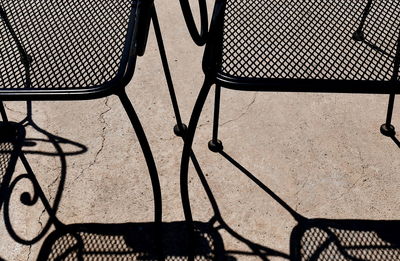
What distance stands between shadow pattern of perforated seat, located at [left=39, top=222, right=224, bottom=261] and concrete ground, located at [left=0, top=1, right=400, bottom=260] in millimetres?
42

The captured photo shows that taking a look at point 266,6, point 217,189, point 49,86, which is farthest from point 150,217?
point 266,6

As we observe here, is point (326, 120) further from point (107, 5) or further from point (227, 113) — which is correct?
point (107, 5)

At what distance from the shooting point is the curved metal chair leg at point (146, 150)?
1.16 metres

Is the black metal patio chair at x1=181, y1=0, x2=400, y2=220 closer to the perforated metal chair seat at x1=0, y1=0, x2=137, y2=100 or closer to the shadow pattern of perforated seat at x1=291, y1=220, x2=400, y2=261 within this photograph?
the perforated metal chair seat at x1=0, y1=0, x2=137, y2=100

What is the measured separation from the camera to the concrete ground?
5.72 feet

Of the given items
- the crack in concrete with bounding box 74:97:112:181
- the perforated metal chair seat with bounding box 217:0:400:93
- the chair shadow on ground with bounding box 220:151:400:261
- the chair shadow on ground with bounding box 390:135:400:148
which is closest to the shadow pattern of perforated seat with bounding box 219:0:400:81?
the perforated metal chair seat with bounding box 217:0:400:93

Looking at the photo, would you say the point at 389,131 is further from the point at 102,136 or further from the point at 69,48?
the point at 69,48

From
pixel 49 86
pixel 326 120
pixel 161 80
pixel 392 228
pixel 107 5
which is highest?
pixel 107 5

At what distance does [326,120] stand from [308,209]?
530 mm

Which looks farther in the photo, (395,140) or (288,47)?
(395,140)

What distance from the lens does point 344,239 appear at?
1.67 metres

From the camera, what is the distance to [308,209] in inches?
69.4

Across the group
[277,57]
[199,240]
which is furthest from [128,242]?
[277,57]

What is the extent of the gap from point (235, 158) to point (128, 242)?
60 cm
